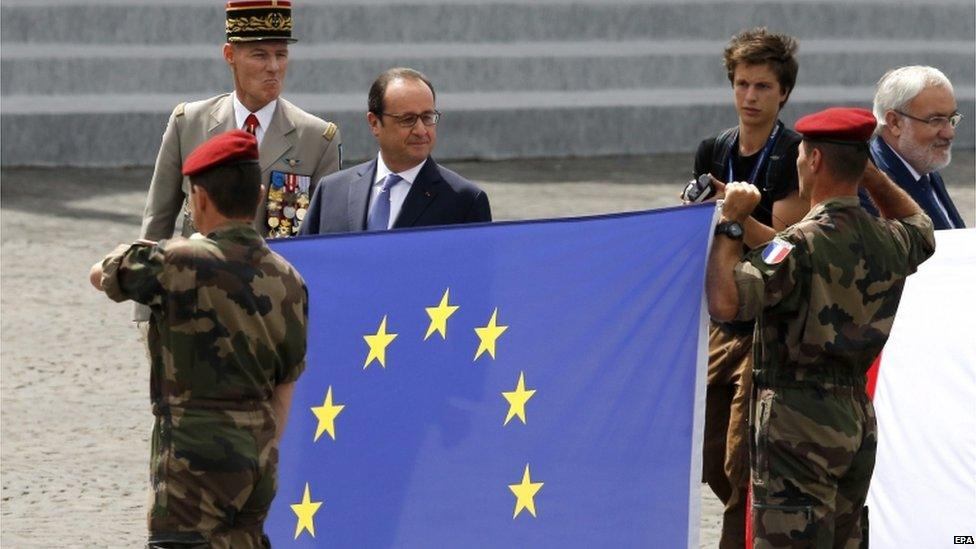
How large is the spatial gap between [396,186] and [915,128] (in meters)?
1.67

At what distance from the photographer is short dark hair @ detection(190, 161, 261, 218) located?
14.8ft

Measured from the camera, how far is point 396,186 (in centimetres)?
577

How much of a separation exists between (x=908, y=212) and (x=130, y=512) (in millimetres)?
3490

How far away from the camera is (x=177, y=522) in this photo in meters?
4.50

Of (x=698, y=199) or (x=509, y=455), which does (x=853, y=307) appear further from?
(x=509, y=455)

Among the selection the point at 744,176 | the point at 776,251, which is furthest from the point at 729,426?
the point at 776,251

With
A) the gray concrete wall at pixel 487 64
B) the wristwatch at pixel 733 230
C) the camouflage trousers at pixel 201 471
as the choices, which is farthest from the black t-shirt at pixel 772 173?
the gray concrete wall at pixel 487 64

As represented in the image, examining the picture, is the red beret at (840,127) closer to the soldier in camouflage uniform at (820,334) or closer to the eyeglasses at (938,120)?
the soldier in camouflage uniform at (820,334)

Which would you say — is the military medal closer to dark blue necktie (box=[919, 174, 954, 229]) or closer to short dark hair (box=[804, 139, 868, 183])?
short dark hair (box=[804, 139, 868, 183])

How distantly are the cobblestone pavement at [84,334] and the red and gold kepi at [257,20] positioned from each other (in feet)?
6.49

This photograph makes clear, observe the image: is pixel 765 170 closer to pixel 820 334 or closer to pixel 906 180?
pixel 906 180

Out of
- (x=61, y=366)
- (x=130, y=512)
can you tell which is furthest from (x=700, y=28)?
(x=130, y=512)

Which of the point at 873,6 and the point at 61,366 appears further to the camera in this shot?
the point at 873,6

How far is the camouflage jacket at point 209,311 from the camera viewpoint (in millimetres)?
4430
